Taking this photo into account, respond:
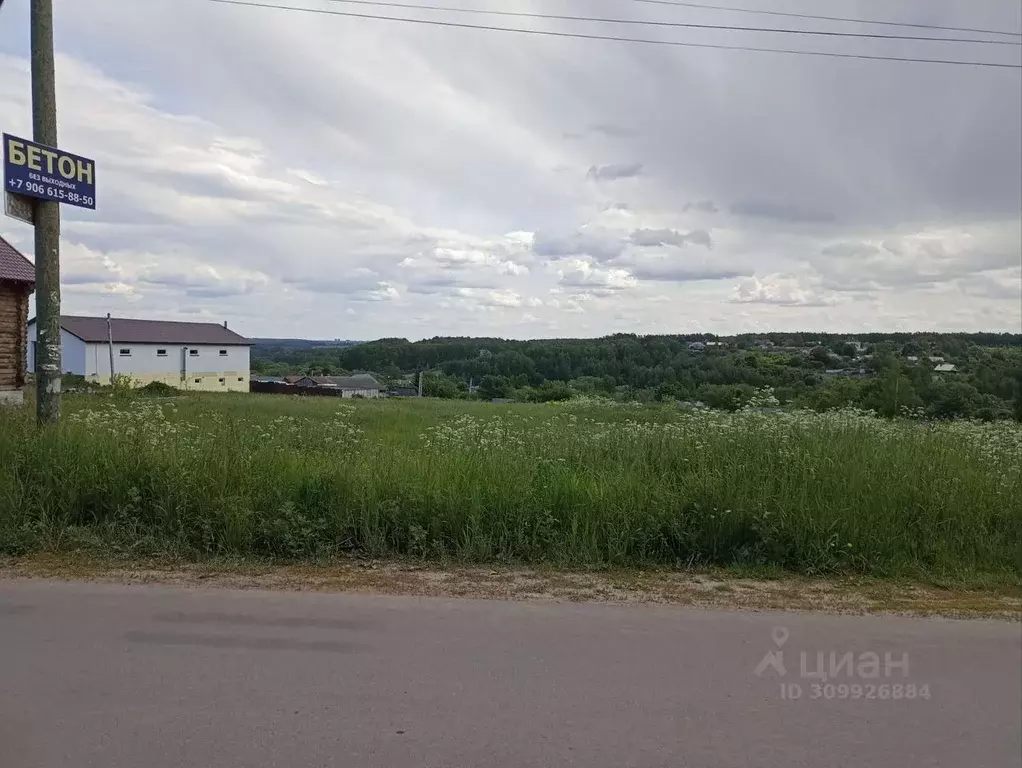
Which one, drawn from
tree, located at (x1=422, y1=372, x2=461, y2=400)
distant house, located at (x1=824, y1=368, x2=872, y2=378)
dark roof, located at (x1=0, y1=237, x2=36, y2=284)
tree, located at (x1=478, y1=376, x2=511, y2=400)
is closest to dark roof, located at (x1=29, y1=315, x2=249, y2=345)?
tree, located at (x1=422, y1=372, x2=461, y2=400)

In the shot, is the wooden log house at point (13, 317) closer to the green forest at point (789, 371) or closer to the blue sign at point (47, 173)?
the blue sign at point (47, 173)

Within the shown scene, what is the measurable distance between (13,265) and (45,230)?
20.5m

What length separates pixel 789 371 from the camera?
2019cm

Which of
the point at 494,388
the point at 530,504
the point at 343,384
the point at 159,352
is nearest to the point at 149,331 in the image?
the point at 159,352

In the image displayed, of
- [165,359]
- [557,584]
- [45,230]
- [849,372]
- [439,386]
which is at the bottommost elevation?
[439,386]

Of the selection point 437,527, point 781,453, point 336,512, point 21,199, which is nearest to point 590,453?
point 781,453

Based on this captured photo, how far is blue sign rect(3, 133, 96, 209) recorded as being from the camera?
7.63 metres

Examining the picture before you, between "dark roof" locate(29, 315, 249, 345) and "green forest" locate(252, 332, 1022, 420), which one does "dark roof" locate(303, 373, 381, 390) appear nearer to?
"dark roof" locate(29, 315, 249, 345)

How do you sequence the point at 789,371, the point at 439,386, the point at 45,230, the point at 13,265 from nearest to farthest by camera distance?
the point at 45,230
the point at 789,371
the point at 13,265
the point at 439,386

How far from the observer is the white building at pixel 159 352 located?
221 feet

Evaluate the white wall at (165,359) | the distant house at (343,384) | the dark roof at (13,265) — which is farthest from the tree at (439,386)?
the dark roof at (13,265)

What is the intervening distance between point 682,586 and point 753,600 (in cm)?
51

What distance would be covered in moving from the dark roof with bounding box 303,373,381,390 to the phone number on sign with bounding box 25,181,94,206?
67924 mm

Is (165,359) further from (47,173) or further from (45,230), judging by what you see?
(47,173)
